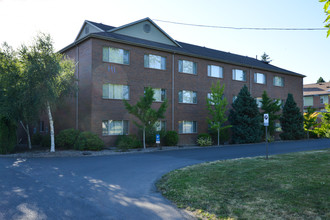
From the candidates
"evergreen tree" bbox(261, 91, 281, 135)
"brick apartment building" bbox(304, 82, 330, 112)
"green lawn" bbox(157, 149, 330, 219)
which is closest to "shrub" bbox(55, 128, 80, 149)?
"green lawn" bbox(157, 149, 330, 219)

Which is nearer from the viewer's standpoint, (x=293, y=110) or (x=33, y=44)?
(x=33, y=44)

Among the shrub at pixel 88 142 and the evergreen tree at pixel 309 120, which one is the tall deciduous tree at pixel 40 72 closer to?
the shrub at pixel 88 142

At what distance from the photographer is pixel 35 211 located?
5.73 m

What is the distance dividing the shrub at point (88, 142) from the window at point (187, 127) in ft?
27.1

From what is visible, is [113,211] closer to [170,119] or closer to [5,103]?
[5,103]

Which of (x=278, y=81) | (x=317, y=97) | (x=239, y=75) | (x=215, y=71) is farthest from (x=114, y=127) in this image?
(x=317, y=97)

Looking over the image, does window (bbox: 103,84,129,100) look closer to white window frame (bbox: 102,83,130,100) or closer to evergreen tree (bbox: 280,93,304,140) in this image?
white window frame (bbox: 102,83,130,100)

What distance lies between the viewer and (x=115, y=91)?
817 inches

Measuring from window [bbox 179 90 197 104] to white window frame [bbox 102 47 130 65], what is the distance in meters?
5.82

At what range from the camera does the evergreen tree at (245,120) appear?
24.8 meters

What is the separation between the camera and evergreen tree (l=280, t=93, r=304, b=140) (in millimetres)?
29016

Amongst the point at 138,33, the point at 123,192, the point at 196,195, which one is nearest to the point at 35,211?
the point at 123,192

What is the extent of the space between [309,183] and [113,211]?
5341 mm

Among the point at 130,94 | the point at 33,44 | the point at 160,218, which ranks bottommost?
the point at 160,218
